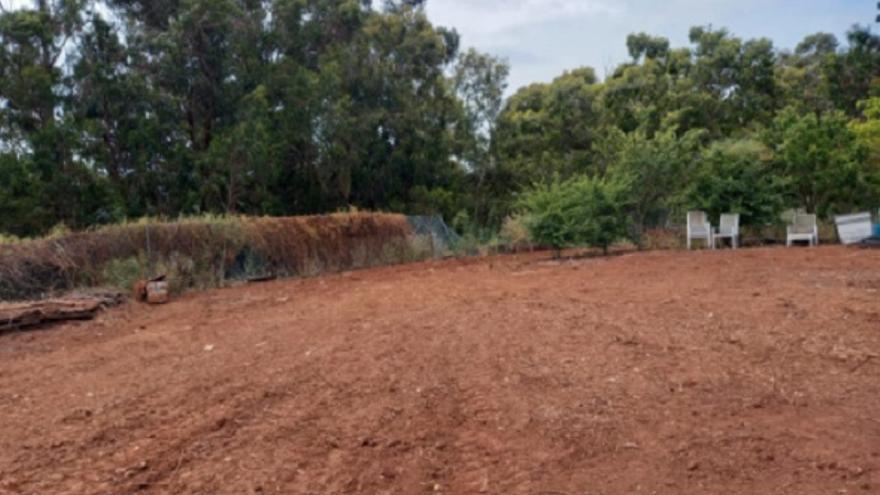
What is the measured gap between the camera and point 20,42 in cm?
1538

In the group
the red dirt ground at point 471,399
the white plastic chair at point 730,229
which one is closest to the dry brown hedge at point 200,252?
the red dirt ground at point 471,399

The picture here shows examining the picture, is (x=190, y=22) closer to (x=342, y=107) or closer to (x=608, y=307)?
(x=342, y=107)

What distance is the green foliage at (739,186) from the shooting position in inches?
567

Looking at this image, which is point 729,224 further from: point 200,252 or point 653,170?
point 200,252

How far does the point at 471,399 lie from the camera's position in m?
3.87

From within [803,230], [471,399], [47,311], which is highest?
[803,230]

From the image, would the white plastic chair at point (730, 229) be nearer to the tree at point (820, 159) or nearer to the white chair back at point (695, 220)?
the white chair back at point (695, 220)

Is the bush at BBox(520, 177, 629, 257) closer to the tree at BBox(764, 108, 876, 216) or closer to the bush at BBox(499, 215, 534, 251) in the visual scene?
the bush at BBox(499, 215, 534, 251)

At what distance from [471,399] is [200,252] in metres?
8.38

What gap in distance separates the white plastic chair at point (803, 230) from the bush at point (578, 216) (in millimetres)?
3759

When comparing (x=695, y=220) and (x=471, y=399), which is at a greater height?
(x=695, y=220)

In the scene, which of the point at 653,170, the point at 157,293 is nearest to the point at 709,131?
the point at 653,170

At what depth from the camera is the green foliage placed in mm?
14406

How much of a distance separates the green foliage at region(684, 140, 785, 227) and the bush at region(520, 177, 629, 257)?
7.52ft
